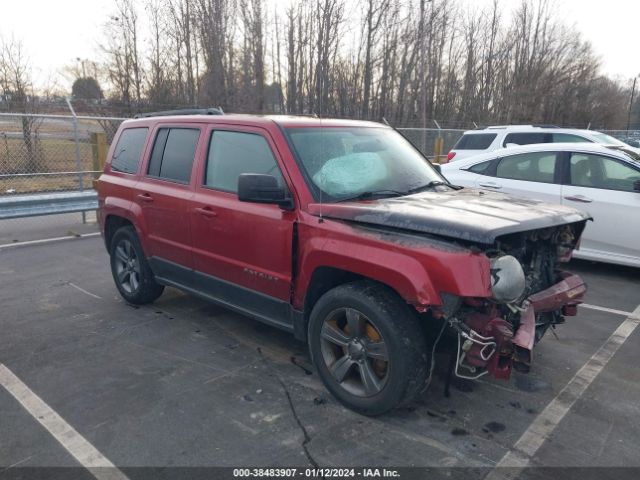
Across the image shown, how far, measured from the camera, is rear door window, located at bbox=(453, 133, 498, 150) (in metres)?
12.7

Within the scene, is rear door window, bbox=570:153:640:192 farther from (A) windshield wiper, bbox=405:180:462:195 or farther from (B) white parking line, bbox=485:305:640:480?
(A) windshield wiper, bbox=405:180:462:195

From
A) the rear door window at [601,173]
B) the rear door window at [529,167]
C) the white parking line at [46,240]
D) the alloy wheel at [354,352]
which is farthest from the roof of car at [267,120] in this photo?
the white parking line at [46,240]

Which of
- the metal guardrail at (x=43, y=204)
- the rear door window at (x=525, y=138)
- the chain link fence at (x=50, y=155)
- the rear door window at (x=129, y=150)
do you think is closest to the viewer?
the rear door window at (x=129, y=150)

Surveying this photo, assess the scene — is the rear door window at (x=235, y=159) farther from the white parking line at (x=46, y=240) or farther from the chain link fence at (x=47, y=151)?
the chain link fence at (x=47, y=151)

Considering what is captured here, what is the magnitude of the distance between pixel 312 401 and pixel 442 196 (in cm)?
175

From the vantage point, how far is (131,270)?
5395mm

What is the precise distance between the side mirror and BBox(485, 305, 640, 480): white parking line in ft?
6.90

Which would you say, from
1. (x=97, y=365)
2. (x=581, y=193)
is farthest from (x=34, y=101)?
(x=581, y=193)

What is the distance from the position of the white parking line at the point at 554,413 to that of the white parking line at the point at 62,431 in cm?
208

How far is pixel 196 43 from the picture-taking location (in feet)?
72.7

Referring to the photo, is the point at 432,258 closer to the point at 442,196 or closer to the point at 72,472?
the point at 442,196

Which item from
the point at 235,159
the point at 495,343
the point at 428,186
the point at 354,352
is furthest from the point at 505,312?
the point at 235,159

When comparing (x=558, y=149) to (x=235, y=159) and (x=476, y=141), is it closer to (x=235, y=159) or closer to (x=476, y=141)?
(x=235, y=159)

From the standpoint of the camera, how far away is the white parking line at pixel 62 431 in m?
2.78
